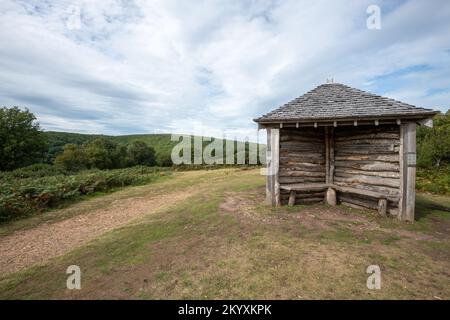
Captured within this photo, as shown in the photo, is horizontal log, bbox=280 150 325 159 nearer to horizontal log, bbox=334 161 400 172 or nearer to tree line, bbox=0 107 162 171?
horizontal log, bbox=334 161 400 172

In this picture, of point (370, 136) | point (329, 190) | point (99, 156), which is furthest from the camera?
point (99, 156)

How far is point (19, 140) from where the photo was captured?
3122 cm

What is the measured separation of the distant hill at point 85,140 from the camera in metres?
44.2

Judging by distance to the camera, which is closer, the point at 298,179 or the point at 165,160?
the point at 298,179

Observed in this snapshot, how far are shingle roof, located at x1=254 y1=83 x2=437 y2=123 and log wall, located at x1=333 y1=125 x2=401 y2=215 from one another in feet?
2.46

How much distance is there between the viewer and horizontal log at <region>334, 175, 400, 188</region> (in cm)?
693

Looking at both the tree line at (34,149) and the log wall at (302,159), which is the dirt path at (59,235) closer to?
the log wall at (302,159)

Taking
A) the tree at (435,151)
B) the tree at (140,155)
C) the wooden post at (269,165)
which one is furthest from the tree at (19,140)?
the tree at (435,151)

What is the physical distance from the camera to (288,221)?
21.9 ft

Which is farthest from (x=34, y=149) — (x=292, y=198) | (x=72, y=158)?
(x=292, y=198)

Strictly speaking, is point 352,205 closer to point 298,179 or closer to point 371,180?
point 371,180

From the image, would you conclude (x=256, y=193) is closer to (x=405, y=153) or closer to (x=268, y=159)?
(x=268, y=159)

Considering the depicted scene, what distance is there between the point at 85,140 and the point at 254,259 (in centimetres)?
6521
